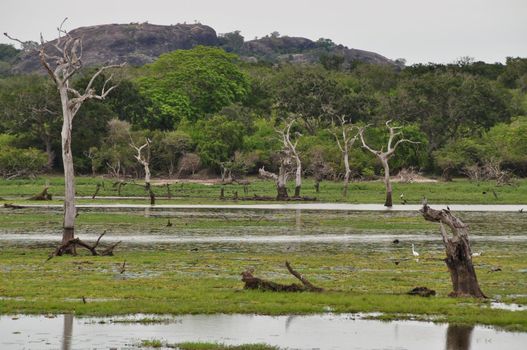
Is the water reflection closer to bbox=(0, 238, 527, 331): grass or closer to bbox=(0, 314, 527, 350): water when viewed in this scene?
bbox=(0, 314, 527, 350): water

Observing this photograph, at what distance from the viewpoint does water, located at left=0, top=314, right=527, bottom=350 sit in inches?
739

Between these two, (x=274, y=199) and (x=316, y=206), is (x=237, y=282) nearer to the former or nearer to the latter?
(x=316, y=206)

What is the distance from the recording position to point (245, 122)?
408 feet

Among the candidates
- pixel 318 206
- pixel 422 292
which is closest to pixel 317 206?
pixel 318 206

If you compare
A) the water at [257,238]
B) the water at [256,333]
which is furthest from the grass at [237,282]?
the water at [257,238]

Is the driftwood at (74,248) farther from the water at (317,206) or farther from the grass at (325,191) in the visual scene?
the grass at (325,191)

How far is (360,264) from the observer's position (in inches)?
1309

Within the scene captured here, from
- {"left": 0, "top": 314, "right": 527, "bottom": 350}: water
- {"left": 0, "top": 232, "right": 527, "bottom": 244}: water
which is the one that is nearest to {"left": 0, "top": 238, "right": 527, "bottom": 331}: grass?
{"left": 0, "top": 314, "right": 527, "bottom": 350}: water

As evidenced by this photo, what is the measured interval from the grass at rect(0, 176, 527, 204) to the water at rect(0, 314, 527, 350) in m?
54.1

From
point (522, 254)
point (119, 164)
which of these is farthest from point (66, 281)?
point (119, 164)

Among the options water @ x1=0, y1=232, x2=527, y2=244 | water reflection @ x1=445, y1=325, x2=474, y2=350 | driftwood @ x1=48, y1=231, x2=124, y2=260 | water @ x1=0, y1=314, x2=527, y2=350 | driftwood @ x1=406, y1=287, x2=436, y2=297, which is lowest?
water @ x1=0, y1=232, x2=527, y2=244

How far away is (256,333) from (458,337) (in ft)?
13.0

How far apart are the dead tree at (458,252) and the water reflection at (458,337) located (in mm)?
3038

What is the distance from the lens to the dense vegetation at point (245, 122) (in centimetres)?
10762
